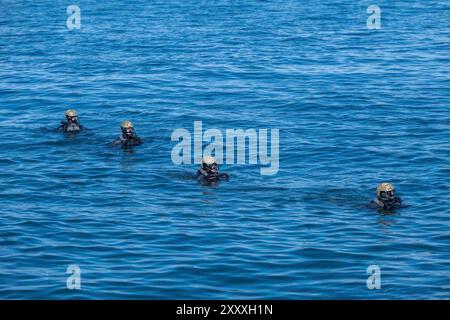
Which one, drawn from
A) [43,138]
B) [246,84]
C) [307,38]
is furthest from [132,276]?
[307,38]

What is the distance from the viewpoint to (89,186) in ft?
142

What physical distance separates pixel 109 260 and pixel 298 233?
701 cm

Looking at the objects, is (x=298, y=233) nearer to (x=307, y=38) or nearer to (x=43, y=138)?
(x=43, y=138)

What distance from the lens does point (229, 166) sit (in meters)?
46.0

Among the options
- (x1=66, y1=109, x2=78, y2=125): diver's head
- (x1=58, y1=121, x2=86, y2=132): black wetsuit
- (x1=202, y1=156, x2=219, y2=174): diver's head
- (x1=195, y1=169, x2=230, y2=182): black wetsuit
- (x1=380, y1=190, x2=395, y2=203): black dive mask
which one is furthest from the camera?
(x1=58, y1=121, x2=86, y2=132): black wetsuit

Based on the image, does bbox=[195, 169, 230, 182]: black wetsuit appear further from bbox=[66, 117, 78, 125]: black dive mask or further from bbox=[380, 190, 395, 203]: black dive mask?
bbox=[66, 117, 78, 125]: black dive mask

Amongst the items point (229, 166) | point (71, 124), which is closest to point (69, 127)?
point (71, 124)

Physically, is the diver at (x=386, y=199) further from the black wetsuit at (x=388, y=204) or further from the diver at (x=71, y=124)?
the diver at (x=71, y=124)

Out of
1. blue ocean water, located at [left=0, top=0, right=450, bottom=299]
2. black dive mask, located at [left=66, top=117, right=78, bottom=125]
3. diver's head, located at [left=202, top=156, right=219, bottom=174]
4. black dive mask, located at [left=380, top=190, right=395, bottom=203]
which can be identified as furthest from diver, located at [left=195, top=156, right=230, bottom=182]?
black dive mask, located at [left=66, top=117, right=78, bottom=125]

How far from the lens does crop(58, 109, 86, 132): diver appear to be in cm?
5103

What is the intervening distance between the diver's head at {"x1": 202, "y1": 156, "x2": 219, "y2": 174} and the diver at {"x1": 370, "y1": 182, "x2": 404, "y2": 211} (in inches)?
268

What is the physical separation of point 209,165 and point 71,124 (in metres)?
11.7

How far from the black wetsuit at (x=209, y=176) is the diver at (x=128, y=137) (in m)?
6.23

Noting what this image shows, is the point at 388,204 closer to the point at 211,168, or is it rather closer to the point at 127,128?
the point at 211,168
